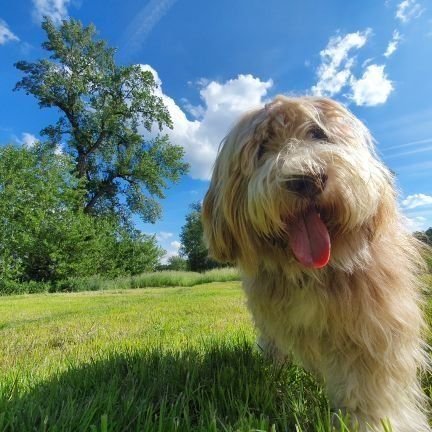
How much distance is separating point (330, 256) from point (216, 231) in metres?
0.69

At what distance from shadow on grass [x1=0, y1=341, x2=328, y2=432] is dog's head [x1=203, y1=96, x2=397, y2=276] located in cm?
68

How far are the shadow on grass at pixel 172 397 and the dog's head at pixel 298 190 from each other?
2.24 ft

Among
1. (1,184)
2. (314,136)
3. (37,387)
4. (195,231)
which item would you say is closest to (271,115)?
(314,136)

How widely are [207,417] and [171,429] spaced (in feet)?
0.61

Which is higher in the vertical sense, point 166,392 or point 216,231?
point 216,231

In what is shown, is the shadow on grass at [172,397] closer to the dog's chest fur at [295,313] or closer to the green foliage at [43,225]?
the dog's chest fur at [295,313]

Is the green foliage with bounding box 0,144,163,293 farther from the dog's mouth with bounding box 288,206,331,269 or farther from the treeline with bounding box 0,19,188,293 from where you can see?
the dog's mouth with bounding box 288,206,331,269

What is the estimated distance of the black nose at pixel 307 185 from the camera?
6.48ft

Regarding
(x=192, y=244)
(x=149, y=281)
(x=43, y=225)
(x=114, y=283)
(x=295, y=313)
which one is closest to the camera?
(x=295, y=313)

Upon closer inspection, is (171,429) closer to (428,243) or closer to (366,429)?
(366,429)

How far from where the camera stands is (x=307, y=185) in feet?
6.54

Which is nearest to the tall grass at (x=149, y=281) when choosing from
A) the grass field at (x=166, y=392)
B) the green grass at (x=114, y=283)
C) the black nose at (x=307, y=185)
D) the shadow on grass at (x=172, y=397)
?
the green grass at (x=114, y=283)

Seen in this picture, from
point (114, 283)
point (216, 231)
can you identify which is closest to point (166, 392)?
point (216, 231)

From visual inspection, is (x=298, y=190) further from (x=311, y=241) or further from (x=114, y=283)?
(x=114, y=283)
